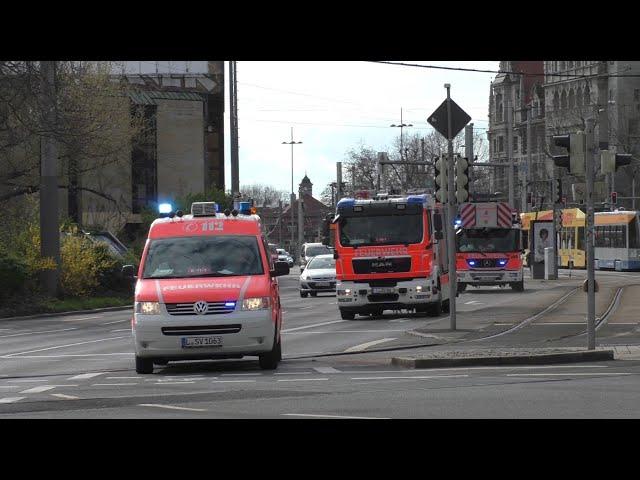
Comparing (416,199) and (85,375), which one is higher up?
(416,199)

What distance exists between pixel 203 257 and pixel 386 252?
12926 mm

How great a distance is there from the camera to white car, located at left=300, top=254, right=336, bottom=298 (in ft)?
173

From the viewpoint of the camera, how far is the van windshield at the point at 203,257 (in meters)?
21.1

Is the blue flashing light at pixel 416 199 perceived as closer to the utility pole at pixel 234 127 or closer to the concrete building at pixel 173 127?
the utility pole at pixel 234 127

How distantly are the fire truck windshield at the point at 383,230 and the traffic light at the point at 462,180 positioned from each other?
22.8 feet

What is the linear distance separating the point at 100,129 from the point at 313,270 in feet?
32.1

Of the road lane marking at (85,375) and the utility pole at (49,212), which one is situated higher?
the utility pole at (49,212)

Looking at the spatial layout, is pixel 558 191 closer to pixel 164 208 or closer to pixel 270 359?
pixel 164 208

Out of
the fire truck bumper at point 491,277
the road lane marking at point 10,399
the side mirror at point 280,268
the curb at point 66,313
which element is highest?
the side mirror at point 280,268

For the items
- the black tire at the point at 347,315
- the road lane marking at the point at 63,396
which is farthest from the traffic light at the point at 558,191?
the road lane marking at the point at 63,396

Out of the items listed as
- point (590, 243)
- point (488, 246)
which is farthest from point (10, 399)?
point (488, 246)

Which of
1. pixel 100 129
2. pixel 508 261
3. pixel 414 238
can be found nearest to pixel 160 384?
pixel 414 238

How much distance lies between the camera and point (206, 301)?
2025 centimetres

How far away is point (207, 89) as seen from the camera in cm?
9950
